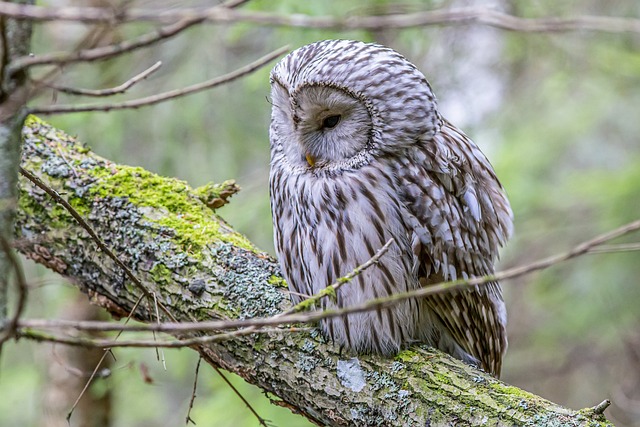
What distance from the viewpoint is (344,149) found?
3357mm

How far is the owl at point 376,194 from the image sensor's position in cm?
324

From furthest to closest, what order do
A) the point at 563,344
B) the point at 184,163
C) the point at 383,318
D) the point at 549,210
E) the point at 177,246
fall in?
1. the point at 563,344
2. the point at 549,210
3. the point at 184,163
4. the point at 177,246
5. the point at 383,318

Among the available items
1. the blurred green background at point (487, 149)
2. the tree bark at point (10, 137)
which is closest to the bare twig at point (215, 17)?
the tree bark at point (10, 137)

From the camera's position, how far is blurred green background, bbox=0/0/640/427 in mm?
6281

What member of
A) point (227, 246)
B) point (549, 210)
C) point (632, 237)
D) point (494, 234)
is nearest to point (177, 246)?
point (227, 246)

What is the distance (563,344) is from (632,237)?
3354 millimetres

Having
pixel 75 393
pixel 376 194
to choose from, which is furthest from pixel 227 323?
pixel 75 393

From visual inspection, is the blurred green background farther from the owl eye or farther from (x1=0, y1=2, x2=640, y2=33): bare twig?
(x1=0, y1=2, x2=640, y2=33): bare twig

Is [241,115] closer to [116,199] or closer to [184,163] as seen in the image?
[184,163]

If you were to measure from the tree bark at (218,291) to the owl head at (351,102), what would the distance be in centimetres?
Result: 68

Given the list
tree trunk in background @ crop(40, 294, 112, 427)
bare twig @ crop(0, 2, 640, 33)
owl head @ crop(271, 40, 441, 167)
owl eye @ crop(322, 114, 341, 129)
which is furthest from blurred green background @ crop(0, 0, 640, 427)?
bare twig @ crop(0, 2, 640, 33)

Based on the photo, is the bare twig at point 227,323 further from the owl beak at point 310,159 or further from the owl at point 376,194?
the owl beak at point 310,159

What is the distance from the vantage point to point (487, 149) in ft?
28.6

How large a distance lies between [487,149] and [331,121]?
572cm
